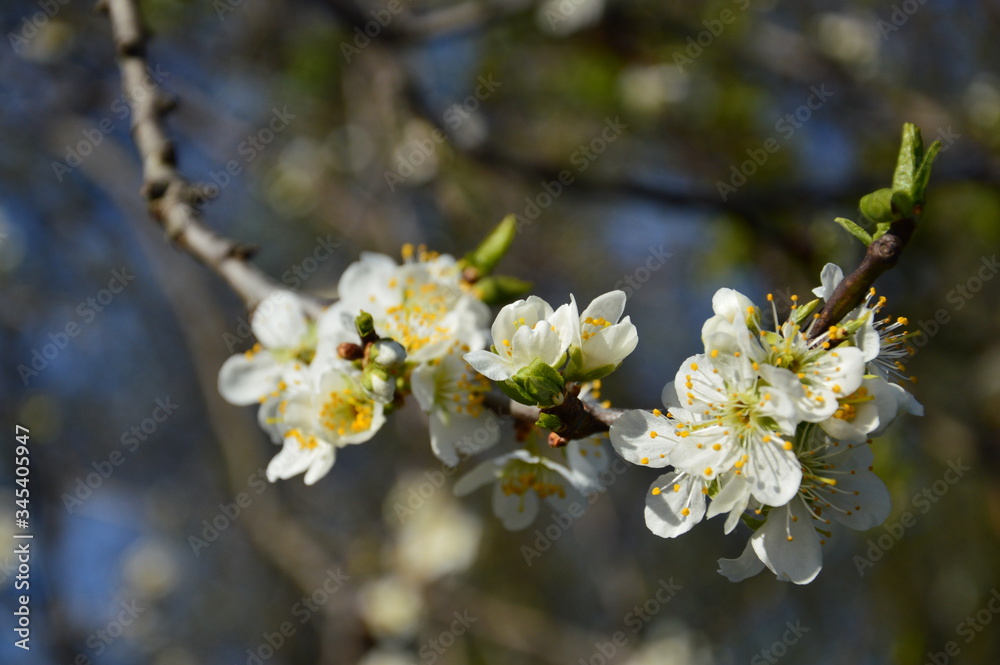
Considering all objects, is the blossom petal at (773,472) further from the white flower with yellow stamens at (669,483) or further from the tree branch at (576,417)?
the tree branch at (576,417)

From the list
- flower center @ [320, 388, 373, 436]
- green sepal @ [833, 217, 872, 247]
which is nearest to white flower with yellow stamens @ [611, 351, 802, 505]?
green sepal @ [833, 217, 872, 247]

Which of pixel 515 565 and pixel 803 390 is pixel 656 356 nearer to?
pixel 515 565

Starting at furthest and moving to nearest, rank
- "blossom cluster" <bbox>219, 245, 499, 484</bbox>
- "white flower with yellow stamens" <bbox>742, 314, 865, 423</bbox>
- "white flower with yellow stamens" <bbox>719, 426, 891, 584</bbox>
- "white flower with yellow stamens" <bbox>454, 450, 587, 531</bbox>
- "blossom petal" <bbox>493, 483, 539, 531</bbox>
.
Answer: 1. "blossom petal" <bbox>493, 483, 539, 531</bbox>
2. "white flower with yellow stamens" <bbox>454, 450, 587, 531</bbox>
3. "blossom cluster" <bbox>219, 245, 499, 484</bbox>
4. "white flower with yellow stamens" <bbox>719, 426, 891, 584</bbox>
5. "white flower with yellow stamens" <bbox>742, 314, 865, 423</bbox>

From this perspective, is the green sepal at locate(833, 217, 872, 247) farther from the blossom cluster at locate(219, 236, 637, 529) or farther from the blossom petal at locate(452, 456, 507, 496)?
the blossom petal at locate(452, 456, 507, 496)

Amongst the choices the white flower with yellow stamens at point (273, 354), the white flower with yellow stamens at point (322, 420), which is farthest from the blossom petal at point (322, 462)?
the white flower with yellow stamens at point (273, 354)

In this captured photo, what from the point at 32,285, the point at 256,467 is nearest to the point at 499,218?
the point at 256,467
